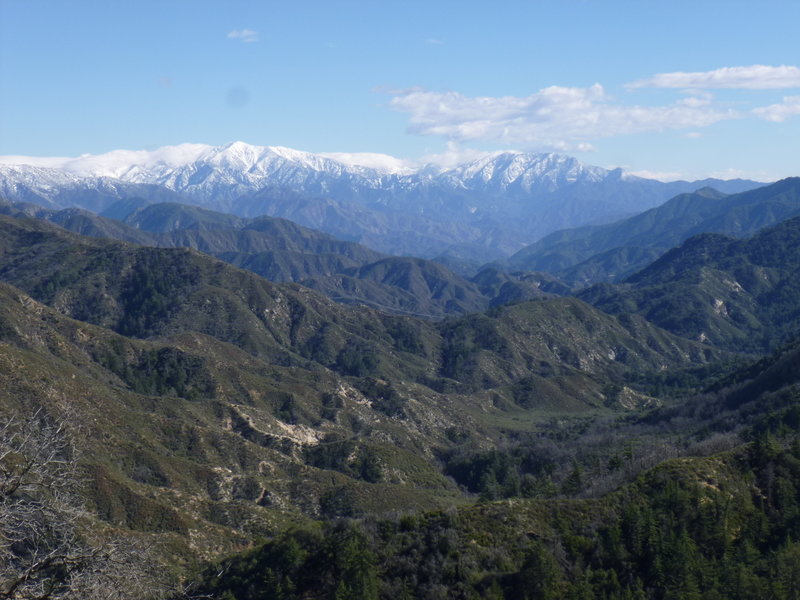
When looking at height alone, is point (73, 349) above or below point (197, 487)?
above

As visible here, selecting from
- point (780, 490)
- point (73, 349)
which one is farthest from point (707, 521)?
point (73, 349)

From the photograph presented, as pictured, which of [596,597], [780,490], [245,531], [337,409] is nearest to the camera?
[596,597]

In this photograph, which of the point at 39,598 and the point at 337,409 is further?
the point at 337,409

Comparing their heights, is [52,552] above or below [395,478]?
above

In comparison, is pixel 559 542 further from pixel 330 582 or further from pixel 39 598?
pixel 39 598

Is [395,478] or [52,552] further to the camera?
[395,478]

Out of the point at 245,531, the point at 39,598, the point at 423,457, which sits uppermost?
the point at 39,598

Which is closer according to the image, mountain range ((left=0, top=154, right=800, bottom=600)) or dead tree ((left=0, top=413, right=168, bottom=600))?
dead tree ((left=0, top=413, right=168, bottom=600))

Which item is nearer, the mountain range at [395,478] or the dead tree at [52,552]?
the dead tree at [52,552]

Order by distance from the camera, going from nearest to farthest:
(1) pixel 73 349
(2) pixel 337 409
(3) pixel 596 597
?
1. (3) pixel 596 597
2. (1) pixel 73 349
3. (2) pixel 337 409

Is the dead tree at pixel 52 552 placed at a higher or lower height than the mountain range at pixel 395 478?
higher

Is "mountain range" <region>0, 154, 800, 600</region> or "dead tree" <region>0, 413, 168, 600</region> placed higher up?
"dead tree" <region>0, 413, 168, 600</region>
